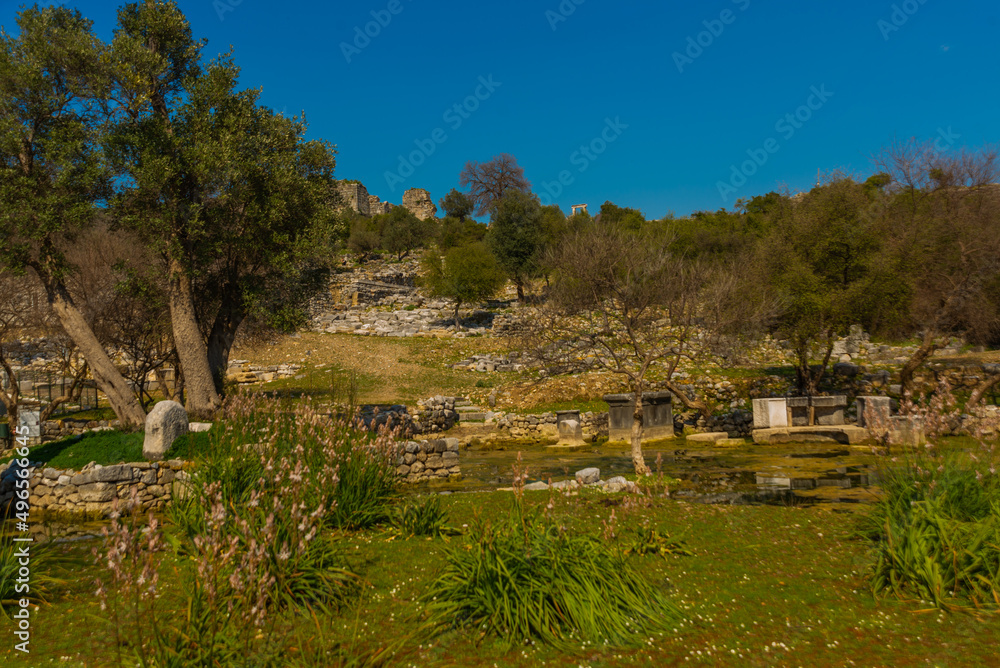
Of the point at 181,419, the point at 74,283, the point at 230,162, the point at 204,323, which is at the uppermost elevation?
the point at 230,162

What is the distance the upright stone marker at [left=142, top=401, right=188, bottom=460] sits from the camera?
36.2 feet

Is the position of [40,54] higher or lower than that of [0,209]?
higher

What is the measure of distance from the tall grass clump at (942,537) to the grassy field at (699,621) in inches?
11.4

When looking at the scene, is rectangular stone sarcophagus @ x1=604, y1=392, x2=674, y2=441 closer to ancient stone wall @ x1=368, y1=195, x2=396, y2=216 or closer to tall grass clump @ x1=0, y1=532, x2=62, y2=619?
tall grass clump @ x1=0, y1=532, x2=62, y2=619

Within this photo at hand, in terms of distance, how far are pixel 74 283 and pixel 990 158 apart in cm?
3429

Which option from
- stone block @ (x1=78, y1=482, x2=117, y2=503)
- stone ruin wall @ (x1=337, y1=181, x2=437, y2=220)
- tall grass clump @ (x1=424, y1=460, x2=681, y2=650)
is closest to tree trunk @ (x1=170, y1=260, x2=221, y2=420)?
stone block @ (x1=78, y1=482, x2=117, y2=503)

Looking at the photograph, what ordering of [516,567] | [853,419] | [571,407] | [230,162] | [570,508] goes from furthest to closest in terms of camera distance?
[571,407], [853,419], [230,162], [570,508], [516,567]

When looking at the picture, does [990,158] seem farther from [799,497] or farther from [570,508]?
[570,508]

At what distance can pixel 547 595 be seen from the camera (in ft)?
17.3

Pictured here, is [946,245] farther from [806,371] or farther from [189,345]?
[189,345]

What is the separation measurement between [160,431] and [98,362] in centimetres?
420

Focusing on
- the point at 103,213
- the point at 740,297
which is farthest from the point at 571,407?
the point at 103,213

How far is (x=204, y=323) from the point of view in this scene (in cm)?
1797

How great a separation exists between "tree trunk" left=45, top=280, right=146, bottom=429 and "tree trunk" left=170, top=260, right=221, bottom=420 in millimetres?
1507
